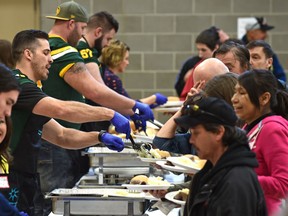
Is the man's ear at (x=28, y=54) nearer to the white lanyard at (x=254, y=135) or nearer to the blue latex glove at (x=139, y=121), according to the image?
the blue latex glove at (x=139, y=121)

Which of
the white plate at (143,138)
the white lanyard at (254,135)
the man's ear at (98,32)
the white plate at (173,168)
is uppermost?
the man's ear at (98,32)

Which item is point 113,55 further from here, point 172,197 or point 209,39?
point 172,197

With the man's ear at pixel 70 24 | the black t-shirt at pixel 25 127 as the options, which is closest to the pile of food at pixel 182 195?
the black t-shirt at pixel 25 127

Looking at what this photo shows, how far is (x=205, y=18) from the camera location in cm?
953

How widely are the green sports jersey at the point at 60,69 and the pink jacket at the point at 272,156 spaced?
7.61ft

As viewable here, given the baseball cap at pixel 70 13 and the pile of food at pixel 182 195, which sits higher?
the baseball cap at pixel 70 13

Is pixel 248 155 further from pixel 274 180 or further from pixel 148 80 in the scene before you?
pixel 148 80

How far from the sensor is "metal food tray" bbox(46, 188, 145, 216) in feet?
11.9

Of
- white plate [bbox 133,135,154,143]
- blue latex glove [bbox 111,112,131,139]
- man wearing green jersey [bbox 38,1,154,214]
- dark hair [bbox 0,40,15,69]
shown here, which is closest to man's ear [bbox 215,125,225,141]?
blue latex glove [bbox 111,112,131,139]

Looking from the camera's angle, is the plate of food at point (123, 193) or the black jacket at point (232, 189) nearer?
the black jacket at point (232, 189)

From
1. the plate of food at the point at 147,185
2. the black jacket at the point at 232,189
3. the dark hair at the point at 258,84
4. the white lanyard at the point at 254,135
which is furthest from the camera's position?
the plate of food at the point at 147,185

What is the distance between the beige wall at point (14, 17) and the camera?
9.79 meters

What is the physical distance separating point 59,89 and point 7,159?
7.37 feet

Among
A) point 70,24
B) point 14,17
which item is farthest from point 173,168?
point 14,17
